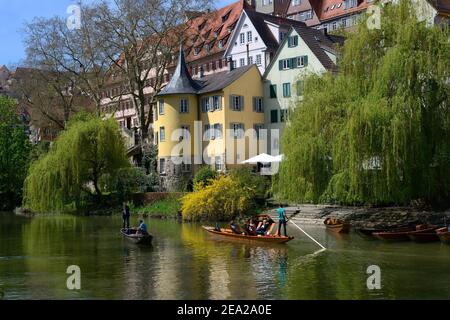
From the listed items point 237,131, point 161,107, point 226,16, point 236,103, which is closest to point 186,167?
point 237,131

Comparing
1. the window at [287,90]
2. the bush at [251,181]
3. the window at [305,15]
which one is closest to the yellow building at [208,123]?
the window at [287,90]

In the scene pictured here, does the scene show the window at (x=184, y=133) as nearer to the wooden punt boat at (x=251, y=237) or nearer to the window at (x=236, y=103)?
the window at (x=236, y=103)

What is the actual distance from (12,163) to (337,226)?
4404 centimetres

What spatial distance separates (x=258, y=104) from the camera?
59.2 meters

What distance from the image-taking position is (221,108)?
5700 cm

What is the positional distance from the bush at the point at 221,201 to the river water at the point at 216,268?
27.7ft

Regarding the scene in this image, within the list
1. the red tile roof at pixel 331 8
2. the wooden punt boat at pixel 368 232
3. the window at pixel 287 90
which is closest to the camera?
the wooden punt boat at pixel 368 232

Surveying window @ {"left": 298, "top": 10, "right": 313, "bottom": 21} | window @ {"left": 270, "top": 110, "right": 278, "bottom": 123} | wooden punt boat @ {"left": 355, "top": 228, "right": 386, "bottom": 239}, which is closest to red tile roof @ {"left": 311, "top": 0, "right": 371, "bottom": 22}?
window @ {"left": 298, "top": 10, "right": 313, "bottom": 21}

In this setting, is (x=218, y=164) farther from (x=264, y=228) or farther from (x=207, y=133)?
(x=264, y=228)

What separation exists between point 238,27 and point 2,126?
2960cm

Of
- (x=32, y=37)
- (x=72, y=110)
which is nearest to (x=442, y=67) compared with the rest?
(x=32, y=37)

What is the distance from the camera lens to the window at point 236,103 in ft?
188

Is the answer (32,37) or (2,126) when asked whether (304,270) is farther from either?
(2,126)

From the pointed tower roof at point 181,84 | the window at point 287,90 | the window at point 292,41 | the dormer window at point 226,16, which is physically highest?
the dormer window at point 226,16
